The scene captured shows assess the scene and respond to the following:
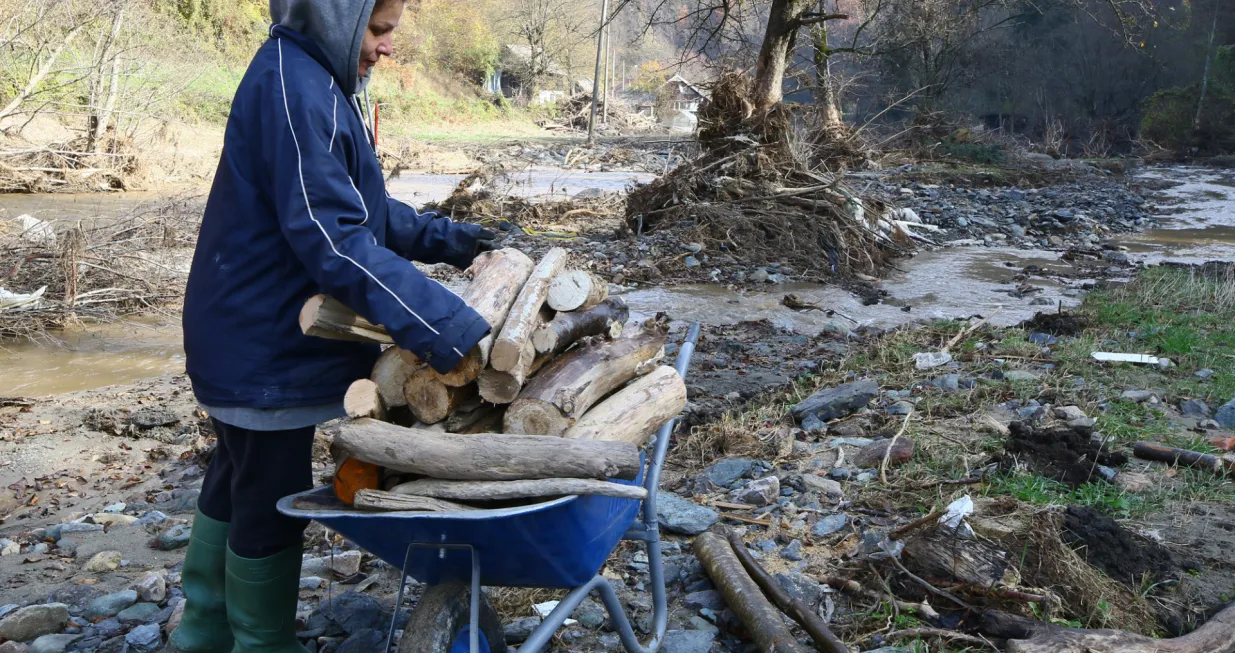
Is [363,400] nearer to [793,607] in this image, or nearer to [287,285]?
[287,285]

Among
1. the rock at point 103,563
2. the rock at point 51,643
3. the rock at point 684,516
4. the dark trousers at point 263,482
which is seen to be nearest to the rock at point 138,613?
the rock at point 51,643

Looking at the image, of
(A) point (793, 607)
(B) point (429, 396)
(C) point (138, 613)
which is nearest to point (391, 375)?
(B) point (429, 396)

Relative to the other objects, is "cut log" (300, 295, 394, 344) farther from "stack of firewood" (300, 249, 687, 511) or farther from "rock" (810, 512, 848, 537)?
"rock" (810, 512, 848, 537)

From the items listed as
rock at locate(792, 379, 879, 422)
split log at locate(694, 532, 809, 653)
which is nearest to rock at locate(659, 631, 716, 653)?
split log at locate(694, 532, 809, 653)

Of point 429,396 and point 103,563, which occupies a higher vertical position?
point 429,396

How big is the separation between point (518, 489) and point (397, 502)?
0.23 metres

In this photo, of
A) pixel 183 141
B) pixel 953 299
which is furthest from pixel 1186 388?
pixel 183 141

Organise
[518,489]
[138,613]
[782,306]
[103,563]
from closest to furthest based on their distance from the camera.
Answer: [518,489] → [138,613] → [103,563] → [782,306]

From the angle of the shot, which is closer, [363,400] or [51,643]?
[363,400]

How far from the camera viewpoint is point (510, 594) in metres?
2.85

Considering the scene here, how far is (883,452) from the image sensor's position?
3.90 m

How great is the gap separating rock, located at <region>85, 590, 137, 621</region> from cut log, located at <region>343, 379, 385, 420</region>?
150cm

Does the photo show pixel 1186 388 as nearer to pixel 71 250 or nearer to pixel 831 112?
pixel 71 250

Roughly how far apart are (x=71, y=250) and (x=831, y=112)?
1193 cm
